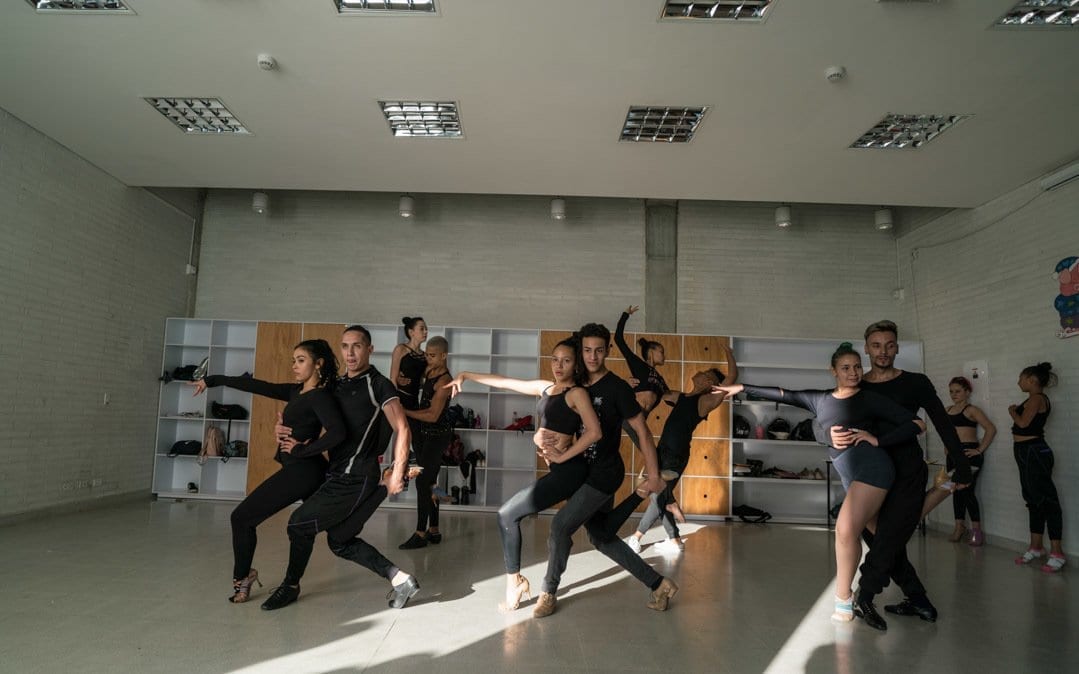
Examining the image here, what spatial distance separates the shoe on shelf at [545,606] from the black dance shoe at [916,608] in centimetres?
213

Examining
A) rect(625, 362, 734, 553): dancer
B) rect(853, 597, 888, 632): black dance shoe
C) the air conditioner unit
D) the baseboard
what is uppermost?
the air conditioner unit

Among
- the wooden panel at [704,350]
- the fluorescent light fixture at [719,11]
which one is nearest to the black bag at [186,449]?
the wooden panel at [704,350]

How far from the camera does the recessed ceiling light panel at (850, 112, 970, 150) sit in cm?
549

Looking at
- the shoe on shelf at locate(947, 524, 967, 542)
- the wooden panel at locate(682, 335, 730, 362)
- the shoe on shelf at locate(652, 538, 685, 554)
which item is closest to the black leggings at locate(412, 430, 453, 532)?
the shoe on shelf at locate(652, 538, 685, 554)

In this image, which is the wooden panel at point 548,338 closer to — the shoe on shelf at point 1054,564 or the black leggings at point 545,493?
the black leggings at point 545,493

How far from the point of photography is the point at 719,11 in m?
4.17

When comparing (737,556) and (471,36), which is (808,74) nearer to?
(471,36)

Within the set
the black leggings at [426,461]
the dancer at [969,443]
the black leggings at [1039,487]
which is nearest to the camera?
the black leggings at [426,461]

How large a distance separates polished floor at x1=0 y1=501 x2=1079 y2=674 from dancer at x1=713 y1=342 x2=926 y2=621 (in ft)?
1.31

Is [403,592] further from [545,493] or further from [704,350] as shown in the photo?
[704,350]

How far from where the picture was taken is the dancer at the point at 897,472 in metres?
3.70

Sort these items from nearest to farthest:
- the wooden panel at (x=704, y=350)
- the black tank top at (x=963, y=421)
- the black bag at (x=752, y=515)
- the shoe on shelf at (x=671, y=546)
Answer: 1. the shoe on shelf at (x=671, y=546)
2. the black tank top at (x=963, y=421)
3. the black bag at (x=752, y=515)
4. the wooden panel at (x=704, y=350)

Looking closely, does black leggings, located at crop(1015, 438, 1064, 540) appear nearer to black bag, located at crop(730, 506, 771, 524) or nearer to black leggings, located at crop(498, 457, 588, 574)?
black bag, located at crop(730, 506, 771, 524)

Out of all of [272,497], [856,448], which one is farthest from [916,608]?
[272,497]
